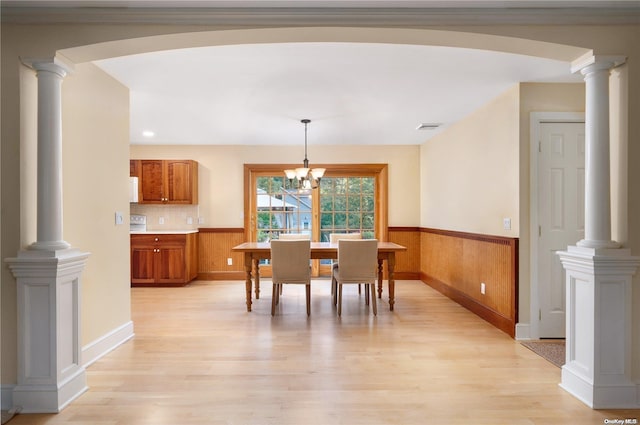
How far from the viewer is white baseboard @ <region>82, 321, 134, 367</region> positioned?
2803mm

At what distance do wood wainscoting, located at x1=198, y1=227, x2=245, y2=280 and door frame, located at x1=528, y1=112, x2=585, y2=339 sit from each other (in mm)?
4292

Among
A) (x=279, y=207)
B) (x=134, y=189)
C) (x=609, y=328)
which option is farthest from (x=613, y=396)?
(x=134, y=189)

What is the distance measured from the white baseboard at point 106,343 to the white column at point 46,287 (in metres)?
0.58

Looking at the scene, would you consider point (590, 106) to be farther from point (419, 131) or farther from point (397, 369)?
point (419, 131)

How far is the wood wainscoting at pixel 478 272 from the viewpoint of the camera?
350cm

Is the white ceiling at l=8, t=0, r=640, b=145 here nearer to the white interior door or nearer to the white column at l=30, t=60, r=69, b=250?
the white column at l=30, t=60, r=69, b=250

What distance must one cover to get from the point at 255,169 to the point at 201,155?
91cm

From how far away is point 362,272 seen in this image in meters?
4.17

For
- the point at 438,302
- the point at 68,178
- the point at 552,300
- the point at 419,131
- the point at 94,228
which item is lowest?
the point at 438,302

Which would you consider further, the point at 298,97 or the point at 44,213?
the point at 298,97

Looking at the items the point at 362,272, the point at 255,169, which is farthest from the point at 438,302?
the point at 255,169

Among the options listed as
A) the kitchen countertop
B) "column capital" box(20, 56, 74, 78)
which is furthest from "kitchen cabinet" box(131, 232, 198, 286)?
"column capital" box(20, 56, 74, 78)

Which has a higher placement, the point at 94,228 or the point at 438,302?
the point at 94,228

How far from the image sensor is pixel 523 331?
134 inches
